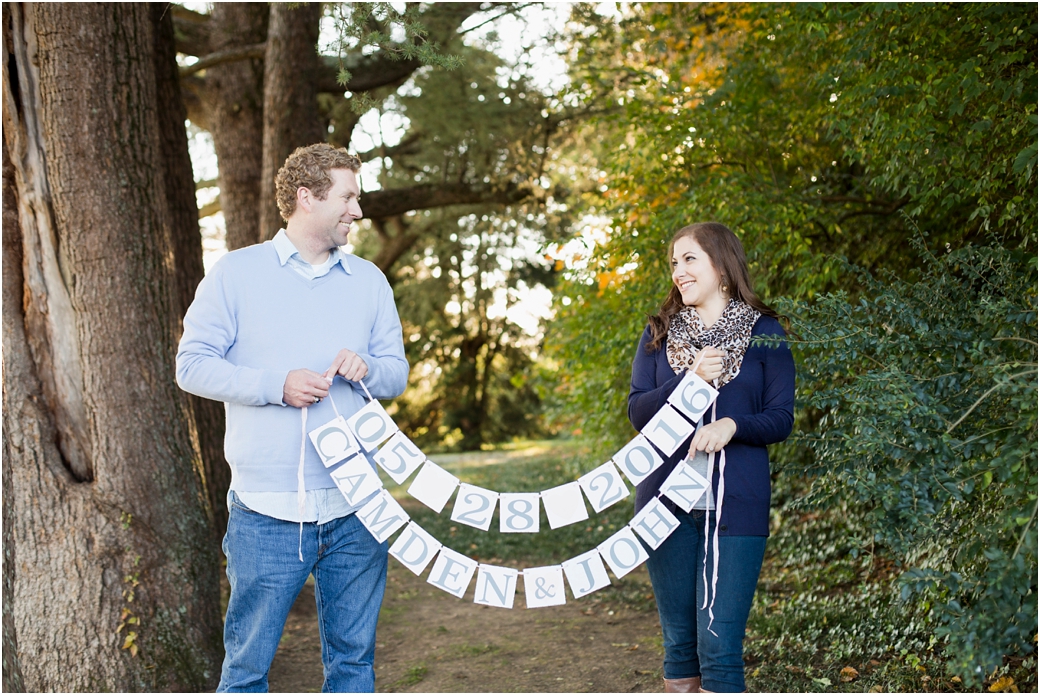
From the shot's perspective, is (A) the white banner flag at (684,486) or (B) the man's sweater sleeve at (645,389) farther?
(B) the man's sweater sleeve at (645,389)

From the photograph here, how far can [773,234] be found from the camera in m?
4.48

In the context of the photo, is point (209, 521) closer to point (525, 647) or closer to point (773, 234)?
point (525, 647)

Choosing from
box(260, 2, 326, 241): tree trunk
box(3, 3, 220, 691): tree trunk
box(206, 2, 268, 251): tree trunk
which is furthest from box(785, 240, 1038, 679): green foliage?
box(206, 2, 268, 251): tree trunk

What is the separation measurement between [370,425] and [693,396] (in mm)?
1048

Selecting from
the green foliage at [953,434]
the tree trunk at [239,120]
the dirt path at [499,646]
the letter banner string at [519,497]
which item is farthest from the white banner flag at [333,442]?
the tree trunk at [239,120]

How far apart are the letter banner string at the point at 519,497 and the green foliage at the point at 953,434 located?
51 cm

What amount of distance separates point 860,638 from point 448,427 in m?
13.5

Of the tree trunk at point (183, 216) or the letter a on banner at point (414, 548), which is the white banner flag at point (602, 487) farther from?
the tree trunk at point (183, 216)

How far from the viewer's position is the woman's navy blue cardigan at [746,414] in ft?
8.80

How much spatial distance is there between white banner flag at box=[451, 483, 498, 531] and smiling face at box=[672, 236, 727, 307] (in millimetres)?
940

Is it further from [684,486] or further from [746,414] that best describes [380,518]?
[746,414]

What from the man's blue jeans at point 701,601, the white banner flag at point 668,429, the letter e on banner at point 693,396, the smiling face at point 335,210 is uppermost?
the smiling face at point 335,210

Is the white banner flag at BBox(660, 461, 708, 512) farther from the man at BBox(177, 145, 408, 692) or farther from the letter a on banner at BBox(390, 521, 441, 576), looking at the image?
the man at BBox(177, 145, 408, 692)

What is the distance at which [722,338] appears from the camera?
280 cm
